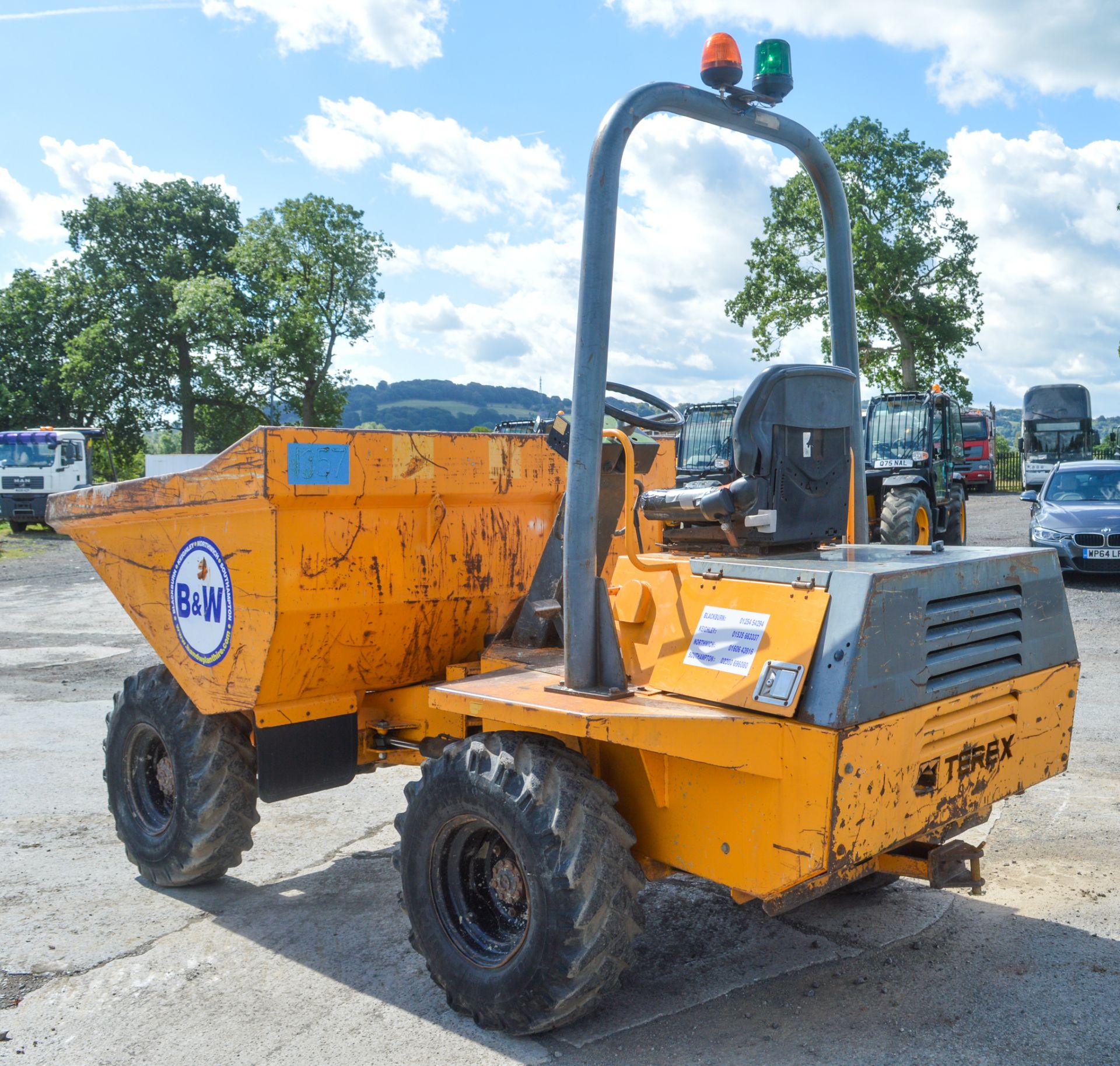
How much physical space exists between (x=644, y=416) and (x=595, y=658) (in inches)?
42.5

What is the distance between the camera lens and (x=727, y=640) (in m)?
3.15

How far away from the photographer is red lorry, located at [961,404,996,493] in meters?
33.8

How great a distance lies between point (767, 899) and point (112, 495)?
3202 mm

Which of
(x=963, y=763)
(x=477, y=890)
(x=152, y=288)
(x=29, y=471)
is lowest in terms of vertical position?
(x=477, y=890)

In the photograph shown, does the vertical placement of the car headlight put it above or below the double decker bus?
below

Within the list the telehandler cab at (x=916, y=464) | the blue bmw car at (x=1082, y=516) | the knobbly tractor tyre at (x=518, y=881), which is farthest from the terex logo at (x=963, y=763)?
the telehandler cab at (x=916, y=464)

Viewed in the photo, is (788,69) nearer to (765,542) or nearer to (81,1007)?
(765,542)

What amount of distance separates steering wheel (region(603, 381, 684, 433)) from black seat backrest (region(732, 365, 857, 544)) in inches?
17.9

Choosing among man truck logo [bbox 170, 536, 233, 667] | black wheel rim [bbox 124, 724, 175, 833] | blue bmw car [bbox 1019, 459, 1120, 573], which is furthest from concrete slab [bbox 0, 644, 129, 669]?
blue bmw car [bbox 1019, 459, 1120, 573]

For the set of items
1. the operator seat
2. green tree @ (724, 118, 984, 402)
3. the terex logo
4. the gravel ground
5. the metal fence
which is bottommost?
the gravel ground

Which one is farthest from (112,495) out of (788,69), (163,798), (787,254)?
(787,254)

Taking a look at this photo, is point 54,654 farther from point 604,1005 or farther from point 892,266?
point 892,266

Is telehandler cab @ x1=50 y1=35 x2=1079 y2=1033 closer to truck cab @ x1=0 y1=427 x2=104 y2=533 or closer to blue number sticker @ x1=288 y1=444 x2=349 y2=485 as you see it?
blue number sticker @ x1=288 y1=444 x2=349 y2=485

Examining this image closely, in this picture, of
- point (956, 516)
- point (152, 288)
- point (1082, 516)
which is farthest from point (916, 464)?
point (152, 288)
